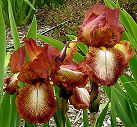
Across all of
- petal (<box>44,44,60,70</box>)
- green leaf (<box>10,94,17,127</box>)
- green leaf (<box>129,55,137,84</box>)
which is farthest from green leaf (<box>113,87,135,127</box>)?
petal (<box>44,44,60,70</box>)

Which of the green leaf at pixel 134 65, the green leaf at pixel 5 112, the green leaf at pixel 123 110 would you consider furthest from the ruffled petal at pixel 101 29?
the green leaf at pixel 134 65

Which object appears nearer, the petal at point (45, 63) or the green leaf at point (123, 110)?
the petal at point (45, 63)

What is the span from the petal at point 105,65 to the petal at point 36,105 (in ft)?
0.41

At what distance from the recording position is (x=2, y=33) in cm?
120

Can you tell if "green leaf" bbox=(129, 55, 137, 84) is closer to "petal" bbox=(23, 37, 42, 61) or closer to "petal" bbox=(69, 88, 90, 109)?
"petal" bbox=(69, 88, 90, 109)

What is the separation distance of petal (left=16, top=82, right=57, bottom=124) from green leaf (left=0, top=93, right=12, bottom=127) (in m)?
0.26

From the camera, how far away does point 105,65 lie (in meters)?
0.81

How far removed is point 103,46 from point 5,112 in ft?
1.34

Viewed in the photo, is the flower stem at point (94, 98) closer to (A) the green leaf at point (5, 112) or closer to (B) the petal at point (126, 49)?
(B) the petal at point (126, 49)

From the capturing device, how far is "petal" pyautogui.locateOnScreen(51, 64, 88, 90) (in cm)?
85

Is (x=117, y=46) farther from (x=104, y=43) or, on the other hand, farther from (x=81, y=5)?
(x=81, y=5)

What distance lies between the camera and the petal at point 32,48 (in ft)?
Answer: 2.86

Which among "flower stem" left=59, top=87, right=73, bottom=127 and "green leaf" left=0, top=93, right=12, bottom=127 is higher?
"flower stem" left=59, top=87, right=73, bottom=127

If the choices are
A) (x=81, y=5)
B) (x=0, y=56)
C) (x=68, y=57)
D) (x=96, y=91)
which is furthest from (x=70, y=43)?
(x=81, y=5)
